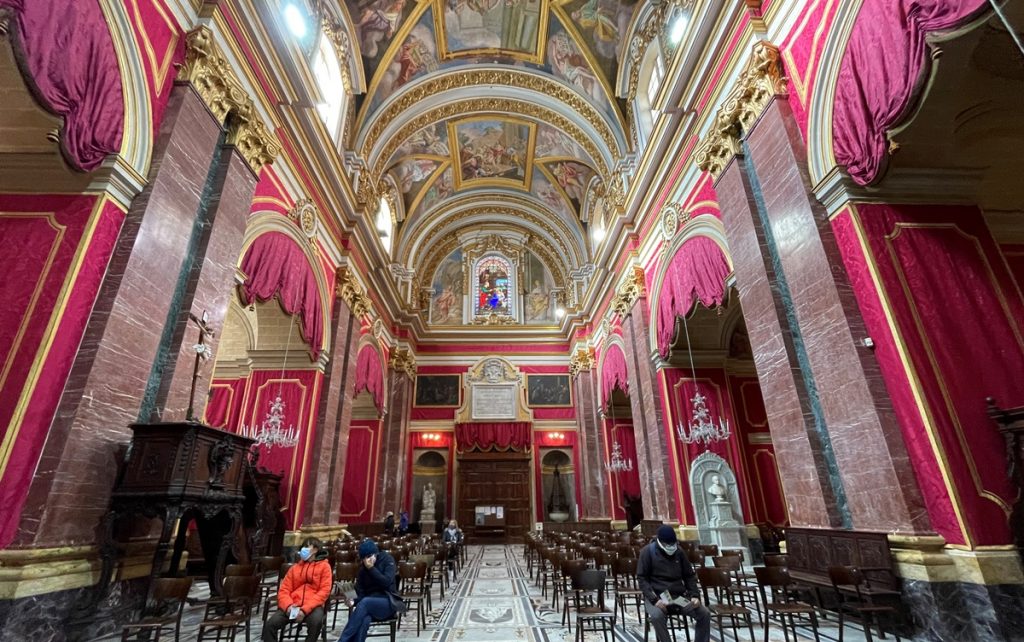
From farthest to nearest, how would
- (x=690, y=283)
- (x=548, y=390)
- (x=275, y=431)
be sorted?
(x=548, y=390) < (x=690, y=283) < (x=275, y=431)

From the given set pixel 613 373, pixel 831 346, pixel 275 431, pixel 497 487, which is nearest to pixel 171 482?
pixel 275 431

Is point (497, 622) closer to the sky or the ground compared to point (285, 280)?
closer to the ground

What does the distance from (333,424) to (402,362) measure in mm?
6976

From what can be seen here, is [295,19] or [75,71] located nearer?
[75,71]

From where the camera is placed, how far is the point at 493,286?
67.2ft

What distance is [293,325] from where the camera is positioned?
912cm

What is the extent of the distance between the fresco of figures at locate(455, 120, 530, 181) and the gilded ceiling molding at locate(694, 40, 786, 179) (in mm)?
9564

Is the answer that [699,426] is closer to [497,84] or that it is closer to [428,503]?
[497,84]

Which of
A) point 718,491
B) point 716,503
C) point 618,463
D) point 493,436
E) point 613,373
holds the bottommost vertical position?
point 716,503

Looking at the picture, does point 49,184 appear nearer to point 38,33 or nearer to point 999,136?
point 38,33

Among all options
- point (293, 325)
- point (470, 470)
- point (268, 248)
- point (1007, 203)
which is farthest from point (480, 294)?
point (1007, 203)

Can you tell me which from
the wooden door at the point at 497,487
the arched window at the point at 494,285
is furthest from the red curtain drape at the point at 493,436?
the arched window at the point at 494,285

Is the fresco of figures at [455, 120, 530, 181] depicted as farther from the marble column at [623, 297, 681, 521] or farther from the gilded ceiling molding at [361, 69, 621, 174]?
the marble column at [623, 297, 681, 521]

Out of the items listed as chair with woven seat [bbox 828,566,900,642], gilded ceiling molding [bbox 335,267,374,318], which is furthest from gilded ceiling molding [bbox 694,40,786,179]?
gilded ceiling molding [bbox 335,267,374,318]
